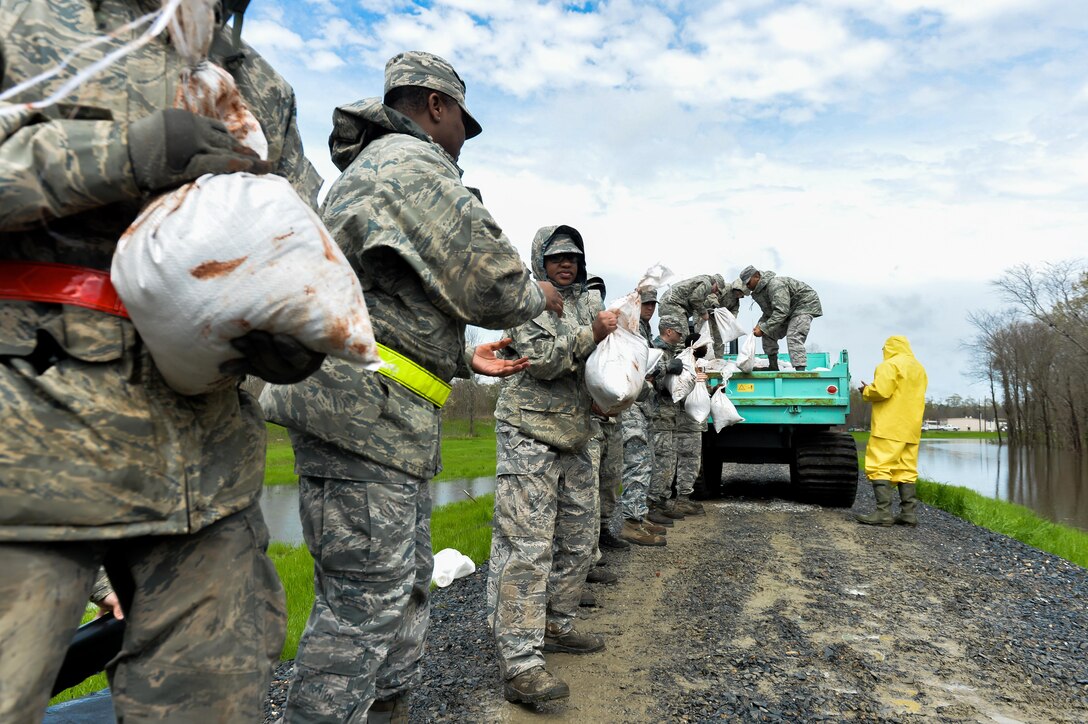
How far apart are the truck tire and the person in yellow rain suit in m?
0.83

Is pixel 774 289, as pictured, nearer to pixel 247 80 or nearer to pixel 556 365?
pixel 556 365

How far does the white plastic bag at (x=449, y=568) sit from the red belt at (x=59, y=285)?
→ 4045 mm

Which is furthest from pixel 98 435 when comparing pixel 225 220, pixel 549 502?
pixel 549 502

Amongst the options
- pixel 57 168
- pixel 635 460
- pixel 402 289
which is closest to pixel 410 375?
pixel 402 289

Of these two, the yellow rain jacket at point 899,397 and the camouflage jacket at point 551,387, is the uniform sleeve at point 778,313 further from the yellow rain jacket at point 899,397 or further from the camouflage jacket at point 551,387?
the camouflage jacket at point 551,387

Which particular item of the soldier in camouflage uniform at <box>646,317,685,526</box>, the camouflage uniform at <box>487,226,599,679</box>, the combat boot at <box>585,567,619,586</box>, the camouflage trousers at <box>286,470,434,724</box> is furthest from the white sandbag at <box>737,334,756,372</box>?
the camouflage trousers at <box>286,470,434,724</box>

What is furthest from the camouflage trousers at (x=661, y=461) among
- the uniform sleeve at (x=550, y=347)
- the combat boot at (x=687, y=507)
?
the uniform sleeve at (x=550, y=347)

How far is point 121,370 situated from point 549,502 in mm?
2241

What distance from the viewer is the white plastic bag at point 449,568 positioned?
16.3ft

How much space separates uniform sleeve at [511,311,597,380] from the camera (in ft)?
10.8

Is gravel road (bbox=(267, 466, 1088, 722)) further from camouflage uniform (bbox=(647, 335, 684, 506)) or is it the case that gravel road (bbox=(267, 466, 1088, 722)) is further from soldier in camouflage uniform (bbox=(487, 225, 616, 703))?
camouflage uniform (bbox=(647, 335, 684, 506))

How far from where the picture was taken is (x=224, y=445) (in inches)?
53.8

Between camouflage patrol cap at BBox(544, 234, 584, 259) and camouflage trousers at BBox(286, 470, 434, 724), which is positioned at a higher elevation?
camouflage patrol cap at BBox(544, 234, 584, 259)

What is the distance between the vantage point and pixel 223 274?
1.09m
